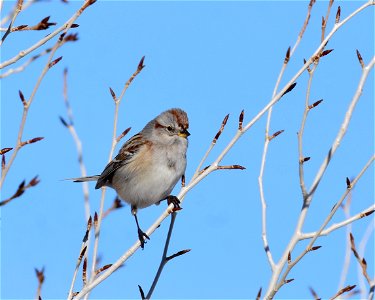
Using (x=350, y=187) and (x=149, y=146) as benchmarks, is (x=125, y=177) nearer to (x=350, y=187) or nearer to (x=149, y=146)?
(x=149, y=146)

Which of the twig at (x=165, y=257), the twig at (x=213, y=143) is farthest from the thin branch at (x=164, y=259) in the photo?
the twig at (x=213, y=143)

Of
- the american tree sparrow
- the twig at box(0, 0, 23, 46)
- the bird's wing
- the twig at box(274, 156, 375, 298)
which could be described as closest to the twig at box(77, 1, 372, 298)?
the twig at box(274, 156, 375, 298)

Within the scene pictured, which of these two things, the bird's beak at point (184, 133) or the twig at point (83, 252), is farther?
the bird's beak at point (184, 133)

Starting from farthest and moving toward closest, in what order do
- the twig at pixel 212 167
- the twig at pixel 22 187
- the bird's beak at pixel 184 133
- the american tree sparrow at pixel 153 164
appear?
the bird's beak at pixel 184 133 → the american tree sparrow at pixel 153 164 → the twig at pixel 212 167 → the twig at pixel 22 187

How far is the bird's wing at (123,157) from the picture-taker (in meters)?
7.40

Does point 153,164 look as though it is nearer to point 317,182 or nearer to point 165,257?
point 165,257

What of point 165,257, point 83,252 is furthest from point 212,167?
point 83,252

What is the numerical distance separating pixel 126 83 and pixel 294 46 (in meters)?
1.56

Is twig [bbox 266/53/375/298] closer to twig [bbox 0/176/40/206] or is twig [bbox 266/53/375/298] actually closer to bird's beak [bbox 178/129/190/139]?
twig [bbox 0/176/40/206]

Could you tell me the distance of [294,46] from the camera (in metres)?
4.70

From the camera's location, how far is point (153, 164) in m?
7.01

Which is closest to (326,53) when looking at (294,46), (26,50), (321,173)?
(294,46)

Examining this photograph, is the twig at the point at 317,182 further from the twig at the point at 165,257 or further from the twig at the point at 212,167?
the twig at the point at 165,257

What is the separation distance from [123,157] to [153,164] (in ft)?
2.07
